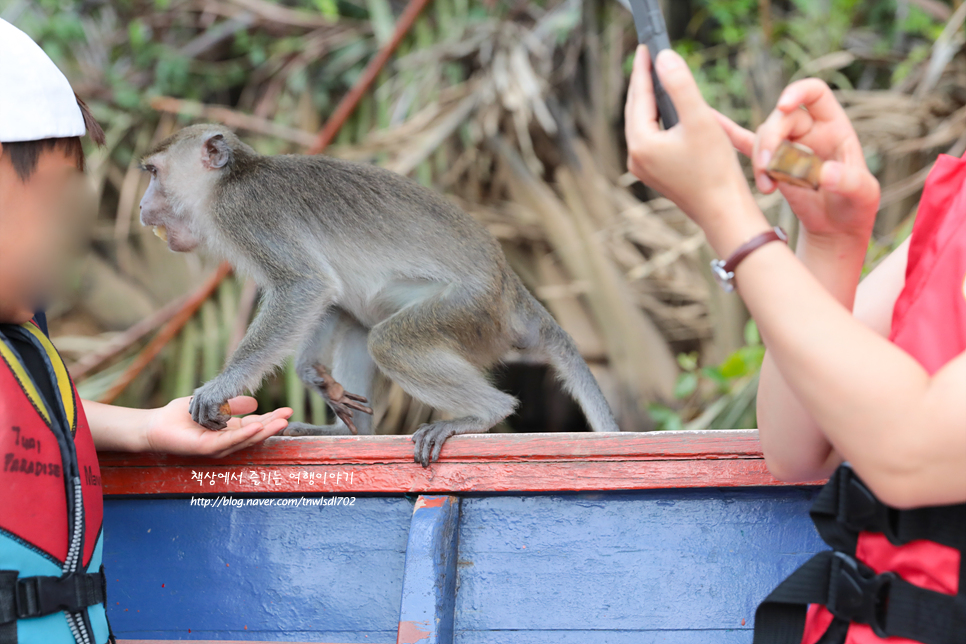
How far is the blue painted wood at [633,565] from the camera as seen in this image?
135 cm

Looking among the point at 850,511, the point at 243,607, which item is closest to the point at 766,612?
the point at 850,511

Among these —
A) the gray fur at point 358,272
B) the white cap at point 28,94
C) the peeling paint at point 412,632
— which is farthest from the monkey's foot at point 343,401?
the white cap at point 28,94

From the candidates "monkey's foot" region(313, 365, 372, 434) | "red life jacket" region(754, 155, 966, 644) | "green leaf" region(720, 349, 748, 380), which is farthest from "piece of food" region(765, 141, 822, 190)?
"green leaf" region(720, 349, 748, 380)

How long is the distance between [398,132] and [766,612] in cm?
241

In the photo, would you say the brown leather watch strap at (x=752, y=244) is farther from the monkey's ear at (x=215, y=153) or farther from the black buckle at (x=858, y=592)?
the monkey's ear at (x=215, y=153)

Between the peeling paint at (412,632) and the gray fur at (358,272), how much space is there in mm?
709

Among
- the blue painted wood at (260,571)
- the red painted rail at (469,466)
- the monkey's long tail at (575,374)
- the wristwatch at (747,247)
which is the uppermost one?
the wristwatch at (747,247)

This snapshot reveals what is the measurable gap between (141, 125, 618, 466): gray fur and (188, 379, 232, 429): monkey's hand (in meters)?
0.24

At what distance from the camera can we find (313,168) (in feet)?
7.55

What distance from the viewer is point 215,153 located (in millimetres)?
2275

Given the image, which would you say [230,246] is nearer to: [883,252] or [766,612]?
[766,612]

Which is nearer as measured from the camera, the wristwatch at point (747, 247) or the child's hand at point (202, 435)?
the wristwatch at point (747, 247)

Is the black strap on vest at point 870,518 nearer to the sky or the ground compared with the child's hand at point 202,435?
nearer to the sky

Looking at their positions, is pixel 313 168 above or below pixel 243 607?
above
